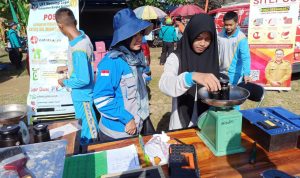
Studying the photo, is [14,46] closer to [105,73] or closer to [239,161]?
[105,73]

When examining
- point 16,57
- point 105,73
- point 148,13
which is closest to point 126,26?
point 105,73

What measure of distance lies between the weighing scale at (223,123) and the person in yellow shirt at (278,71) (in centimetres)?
461

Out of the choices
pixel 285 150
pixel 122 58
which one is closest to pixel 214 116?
pixel 285 150

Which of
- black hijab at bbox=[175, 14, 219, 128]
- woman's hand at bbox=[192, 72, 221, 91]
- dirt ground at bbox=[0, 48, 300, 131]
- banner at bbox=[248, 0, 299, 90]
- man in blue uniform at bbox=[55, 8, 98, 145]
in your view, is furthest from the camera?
banner at bbox=[248, 0, 299, 90]

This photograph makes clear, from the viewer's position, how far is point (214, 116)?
1501 millimetres

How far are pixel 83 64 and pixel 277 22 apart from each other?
185 inches

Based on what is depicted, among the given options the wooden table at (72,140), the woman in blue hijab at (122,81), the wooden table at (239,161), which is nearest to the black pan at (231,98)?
the wooden table at (239,161)

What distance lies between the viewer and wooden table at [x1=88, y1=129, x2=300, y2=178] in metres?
1.38

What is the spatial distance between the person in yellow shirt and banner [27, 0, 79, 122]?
432 cm

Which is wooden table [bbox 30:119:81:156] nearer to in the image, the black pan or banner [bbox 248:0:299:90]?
the black pan

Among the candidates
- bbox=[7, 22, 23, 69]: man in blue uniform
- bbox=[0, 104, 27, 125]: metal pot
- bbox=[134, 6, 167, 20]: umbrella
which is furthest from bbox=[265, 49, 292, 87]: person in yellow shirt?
bbox=[7, 22, 23, 69]: man in blue uniform

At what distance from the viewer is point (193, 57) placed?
6.48 feet

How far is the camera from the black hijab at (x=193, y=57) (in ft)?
6.14

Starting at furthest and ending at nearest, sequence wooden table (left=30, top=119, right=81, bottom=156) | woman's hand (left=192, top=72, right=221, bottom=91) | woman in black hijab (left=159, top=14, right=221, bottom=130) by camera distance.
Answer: woman in black hijab (left=159, top=14, right=221, bottom=130), wooden table (left=30, top=119, right=81, bottom=156), woman's hand (left=192, top=72, right=221, bottom=91)
